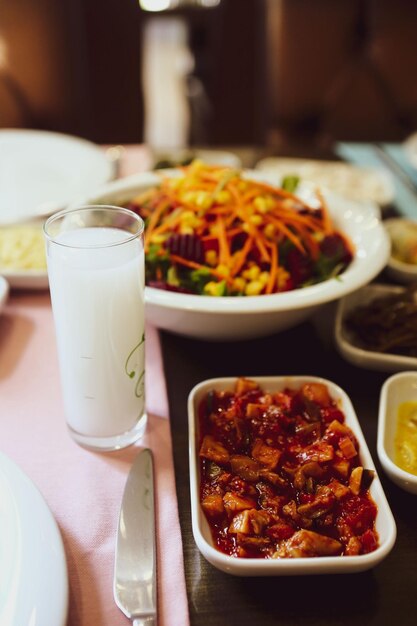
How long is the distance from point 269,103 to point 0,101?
1.23 m

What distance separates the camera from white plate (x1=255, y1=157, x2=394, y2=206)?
181 cm

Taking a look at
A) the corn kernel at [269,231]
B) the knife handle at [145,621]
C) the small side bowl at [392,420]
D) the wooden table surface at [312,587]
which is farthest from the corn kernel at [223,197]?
the knife handle at [145,621]

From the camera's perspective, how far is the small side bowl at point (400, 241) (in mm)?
1459

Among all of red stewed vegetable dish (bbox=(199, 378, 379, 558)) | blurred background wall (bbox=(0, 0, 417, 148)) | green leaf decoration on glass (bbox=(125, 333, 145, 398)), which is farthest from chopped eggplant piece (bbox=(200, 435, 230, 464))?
blurred background wall (bbox=(0, 0, 417, 148))

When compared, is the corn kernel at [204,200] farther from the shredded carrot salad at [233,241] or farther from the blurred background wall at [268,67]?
the blurred background wall at [268,67]

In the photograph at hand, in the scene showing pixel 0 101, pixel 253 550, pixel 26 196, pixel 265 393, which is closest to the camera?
pixel 253 550

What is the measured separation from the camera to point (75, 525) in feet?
2.83

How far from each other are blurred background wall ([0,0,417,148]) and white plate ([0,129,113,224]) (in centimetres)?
69

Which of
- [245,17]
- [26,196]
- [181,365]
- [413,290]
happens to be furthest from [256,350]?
[245,17]

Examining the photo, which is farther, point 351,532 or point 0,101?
point 0,101

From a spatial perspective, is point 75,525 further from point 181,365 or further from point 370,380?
point 370,380

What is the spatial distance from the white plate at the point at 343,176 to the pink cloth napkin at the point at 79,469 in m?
0.85

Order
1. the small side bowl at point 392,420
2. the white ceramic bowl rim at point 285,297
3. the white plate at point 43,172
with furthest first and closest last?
1. the white plate at point 43,172
2. the white ceramic bowl rim at point 285,297
3. the small side bowl at point 392,420

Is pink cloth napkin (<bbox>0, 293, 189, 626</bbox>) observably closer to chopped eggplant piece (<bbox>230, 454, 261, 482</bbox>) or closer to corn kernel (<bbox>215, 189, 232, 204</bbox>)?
chopped eggplant piece (<bbox>230, 454, 261, 482</bbox>)
